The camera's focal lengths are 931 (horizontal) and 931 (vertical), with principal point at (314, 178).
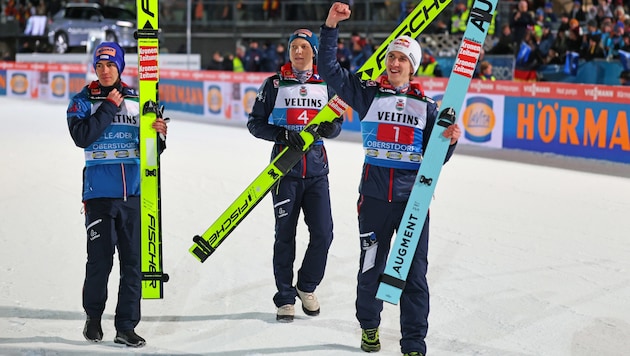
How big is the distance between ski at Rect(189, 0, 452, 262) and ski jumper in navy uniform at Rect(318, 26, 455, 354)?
55 cm

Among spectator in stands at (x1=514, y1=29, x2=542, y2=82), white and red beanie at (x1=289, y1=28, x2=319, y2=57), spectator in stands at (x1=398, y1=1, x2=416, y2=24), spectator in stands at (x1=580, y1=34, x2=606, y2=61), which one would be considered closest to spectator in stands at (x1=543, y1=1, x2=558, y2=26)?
spectator in stands at (x1=514, y1=29, x2=542, y2=82)

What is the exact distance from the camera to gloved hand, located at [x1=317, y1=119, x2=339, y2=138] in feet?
18.4

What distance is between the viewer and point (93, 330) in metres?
5.35

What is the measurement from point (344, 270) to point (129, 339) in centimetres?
228

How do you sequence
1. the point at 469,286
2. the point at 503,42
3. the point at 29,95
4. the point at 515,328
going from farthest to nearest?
the point at 29,95 → the point at 503,42 → the point at 469,286 → the point at 515,328

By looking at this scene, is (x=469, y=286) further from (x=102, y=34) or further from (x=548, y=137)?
(x=102, y=34)

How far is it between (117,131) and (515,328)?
2660 mm

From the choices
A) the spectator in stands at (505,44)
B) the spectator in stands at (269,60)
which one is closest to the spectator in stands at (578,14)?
the spectator in stands at (505,44)

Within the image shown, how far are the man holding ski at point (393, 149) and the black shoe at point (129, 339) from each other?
138 centimetres

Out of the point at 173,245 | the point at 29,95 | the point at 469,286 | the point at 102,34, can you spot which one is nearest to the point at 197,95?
the point at 29,95

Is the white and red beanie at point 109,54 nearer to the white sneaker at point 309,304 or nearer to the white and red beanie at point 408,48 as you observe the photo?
the white and red beanie at point 408,48

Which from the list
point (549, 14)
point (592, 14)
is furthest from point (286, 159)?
point (549, 14)

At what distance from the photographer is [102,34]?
2861 cm

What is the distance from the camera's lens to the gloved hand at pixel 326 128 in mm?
5605
